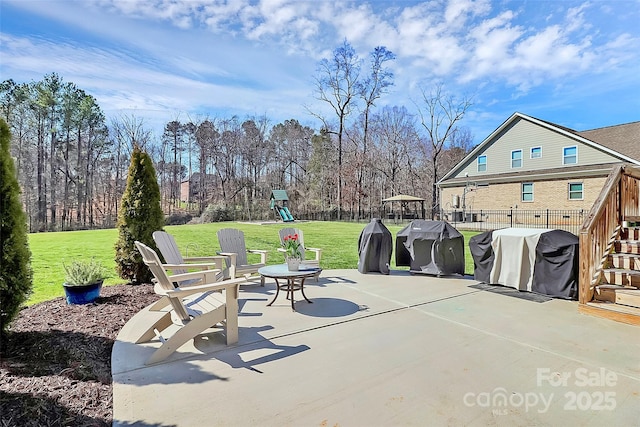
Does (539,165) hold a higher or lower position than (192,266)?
higher

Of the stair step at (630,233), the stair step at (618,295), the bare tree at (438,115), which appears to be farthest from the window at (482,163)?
the stair step at (618,295)

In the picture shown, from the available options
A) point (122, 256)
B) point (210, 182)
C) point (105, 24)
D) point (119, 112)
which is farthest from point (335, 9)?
point (210, 182)

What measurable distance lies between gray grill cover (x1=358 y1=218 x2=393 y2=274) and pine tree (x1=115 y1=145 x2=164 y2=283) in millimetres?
3801

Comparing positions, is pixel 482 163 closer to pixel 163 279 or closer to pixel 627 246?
pixel 627 246

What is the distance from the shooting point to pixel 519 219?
18.0 metres

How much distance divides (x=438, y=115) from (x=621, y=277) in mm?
25751

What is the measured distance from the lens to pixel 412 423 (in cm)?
196

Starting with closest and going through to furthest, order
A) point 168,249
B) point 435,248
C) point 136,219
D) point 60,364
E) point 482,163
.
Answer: point 60,364 < point 168,249 < point 136,219 < point 435,248 < point 482,163

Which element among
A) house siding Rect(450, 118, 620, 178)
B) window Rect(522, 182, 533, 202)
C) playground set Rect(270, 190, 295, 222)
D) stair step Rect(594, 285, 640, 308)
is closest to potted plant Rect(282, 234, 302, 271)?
stair step Rect(594, 285, 640, 308)

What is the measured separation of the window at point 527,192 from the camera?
18.2 m

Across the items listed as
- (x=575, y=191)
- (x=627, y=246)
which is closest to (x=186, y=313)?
(x=627, y=246)

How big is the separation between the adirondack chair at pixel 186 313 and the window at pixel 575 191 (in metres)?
19.2

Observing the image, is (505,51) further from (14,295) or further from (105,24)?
(14,295)

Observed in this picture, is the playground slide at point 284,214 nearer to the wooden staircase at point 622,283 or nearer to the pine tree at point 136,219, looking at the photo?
the pine tree at point 136,219
